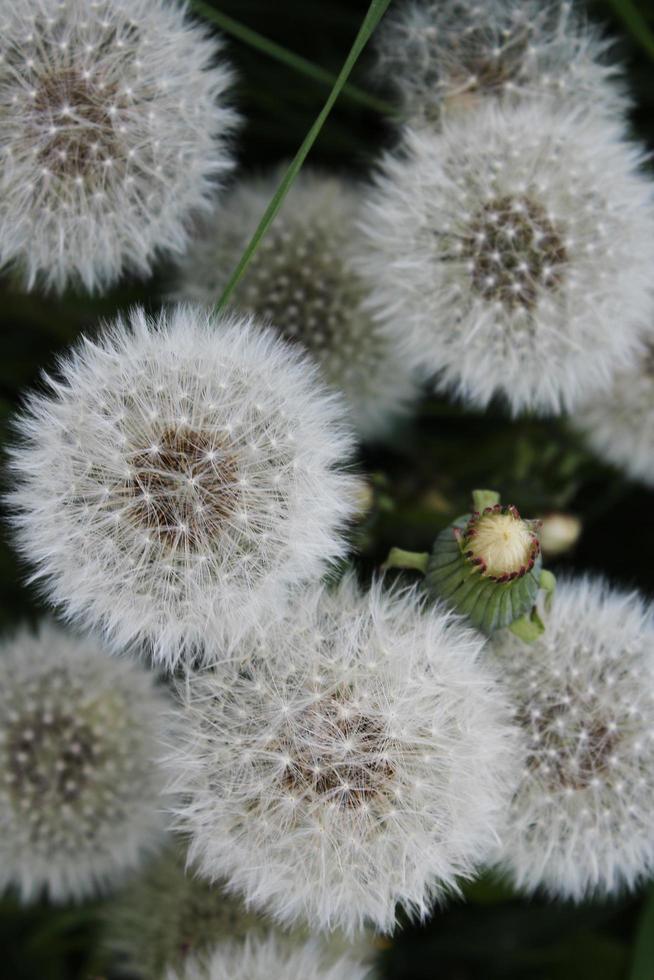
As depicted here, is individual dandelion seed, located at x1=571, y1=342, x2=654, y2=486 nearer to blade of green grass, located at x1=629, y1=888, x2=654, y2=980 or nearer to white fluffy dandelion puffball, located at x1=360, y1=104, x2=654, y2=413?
white fluffy dandelion puffball, located at x1=360, y1=104, x2=654, y2=413

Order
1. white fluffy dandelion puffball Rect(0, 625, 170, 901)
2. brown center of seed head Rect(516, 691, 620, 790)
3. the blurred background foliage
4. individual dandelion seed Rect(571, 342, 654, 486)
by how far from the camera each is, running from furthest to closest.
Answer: the blurred background foliage
individual dandelion seed Rect(571, 342, 654, 486)
white fluffy dandelion puffball Rect(0, 625, 170, 901)
brown center of seed head Rect(516, 691, 620, 790)

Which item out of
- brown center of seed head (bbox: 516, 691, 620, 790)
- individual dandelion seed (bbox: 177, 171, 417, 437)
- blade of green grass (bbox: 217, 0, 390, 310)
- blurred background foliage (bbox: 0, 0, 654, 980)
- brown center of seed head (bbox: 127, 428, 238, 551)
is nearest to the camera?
brown center of seed head (bbox: 127, 428, 238, 551)

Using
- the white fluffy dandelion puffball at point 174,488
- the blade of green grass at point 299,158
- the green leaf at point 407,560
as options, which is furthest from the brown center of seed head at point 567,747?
the blade of green grass at point 299,158

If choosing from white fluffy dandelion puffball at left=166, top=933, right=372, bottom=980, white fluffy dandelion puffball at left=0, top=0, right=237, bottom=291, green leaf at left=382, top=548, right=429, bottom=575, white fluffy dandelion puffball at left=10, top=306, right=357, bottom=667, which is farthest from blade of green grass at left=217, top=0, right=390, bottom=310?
white fluffy dandelion puffball at left=166, top=933, right=372, bottom=980

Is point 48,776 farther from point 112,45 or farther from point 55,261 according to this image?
point 112,45

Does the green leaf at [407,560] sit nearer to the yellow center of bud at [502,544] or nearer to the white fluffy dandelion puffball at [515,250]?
the yellow center of bud at [502,544]

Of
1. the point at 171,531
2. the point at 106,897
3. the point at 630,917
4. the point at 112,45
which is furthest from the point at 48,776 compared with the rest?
the point at 630,917
